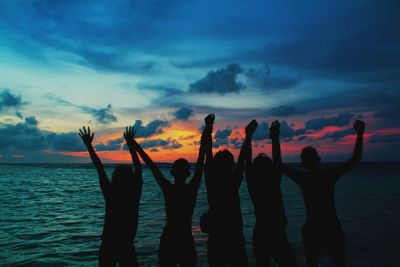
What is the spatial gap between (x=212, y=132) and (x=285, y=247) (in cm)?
173

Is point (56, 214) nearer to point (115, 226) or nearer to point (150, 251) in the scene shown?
point (150, 251)

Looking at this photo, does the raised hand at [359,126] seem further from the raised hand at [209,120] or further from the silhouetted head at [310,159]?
the raised hand at [209,120]

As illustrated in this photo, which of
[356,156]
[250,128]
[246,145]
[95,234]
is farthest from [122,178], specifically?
[95,234]

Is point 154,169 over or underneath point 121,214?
over

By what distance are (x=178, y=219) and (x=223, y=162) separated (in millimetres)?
904

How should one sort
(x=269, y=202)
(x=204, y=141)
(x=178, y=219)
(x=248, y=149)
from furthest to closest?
(x=248, y=149), (x=204, y=141), (x=269, y=202), (x=178, y=219)

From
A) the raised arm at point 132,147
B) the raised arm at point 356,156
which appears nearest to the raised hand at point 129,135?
the raised arm at point 132,147

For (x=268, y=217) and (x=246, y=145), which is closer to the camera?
(x=268, y=217)

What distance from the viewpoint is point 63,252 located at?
859 centimetres

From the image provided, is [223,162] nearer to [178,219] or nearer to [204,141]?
[204,141]

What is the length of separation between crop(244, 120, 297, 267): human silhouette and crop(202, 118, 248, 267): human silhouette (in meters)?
0.21

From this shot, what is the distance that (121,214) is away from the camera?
386 cm

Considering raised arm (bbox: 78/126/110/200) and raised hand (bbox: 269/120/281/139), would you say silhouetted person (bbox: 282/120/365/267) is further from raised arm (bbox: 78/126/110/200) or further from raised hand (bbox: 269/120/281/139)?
raised arm (bbox: 78/126/110/200)

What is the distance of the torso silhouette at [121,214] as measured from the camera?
12.6 feet
